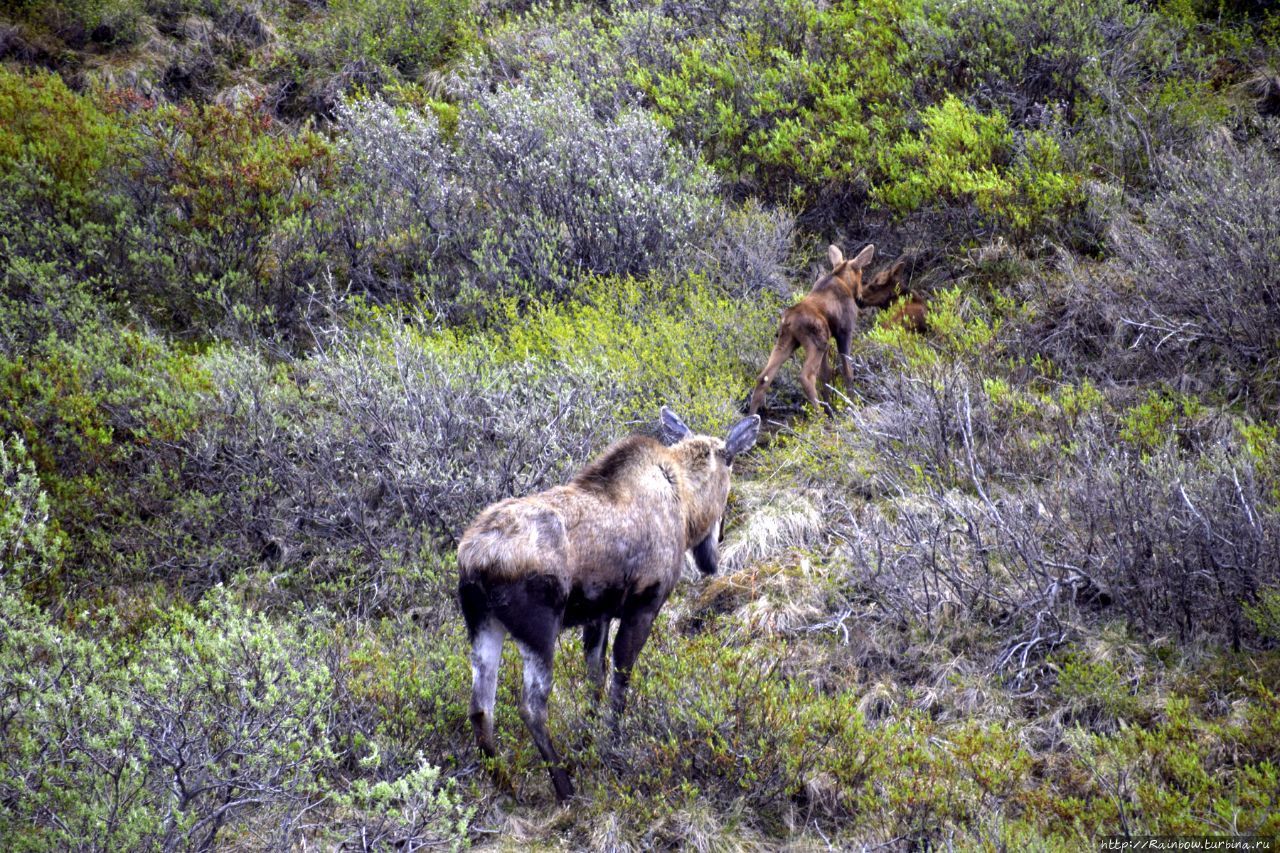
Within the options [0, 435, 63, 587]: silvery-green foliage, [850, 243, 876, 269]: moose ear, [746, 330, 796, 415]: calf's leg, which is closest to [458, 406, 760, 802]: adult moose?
[0, 435, 63, 587]: silvery-green foliage

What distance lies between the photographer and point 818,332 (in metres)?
8.33

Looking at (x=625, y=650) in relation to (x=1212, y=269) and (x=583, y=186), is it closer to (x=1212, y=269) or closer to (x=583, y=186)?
(x=1212, y=269)

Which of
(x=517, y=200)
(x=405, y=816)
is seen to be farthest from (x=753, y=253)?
(x=405, y=816)

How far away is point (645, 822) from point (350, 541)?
3.43 m

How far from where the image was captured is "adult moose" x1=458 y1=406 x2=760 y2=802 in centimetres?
448

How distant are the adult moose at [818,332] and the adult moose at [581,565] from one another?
2643 mm

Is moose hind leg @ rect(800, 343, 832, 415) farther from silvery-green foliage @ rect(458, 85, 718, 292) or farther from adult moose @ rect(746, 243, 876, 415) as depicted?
silvery-green foliage @ rect(458, 85, 718, 292)

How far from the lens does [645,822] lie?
452cm

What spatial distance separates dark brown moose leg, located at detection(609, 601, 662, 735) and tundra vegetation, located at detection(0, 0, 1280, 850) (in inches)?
6.8

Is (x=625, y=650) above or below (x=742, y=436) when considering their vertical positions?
below

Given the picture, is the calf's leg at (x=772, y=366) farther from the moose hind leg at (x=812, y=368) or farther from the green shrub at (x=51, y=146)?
the green shrub at (x=51, y=146)

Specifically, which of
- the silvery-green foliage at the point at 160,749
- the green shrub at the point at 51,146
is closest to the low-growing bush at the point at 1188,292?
the silvery-green foliage at the point at 160,749

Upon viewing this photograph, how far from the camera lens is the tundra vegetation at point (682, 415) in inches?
177

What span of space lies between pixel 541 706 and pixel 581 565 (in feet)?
2.30
